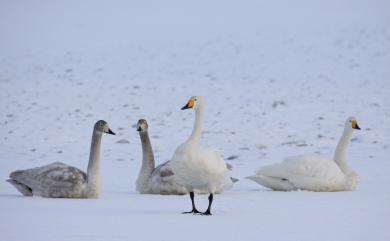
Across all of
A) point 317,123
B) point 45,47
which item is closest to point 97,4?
point 45,47

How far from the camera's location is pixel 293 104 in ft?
70.6

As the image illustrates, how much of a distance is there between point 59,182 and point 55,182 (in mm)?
44

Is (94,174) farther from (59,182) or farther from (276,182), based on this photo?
(276,182)

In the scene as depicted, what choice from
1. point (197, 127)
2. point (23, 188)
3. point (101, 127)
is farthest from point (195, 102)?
point (23, 188)

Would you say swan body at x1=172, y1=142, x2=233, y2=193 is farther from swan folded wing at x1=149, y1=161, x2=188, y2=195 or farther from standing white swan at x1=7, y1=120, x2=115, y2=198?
swan folded wing at x1=149, y1=161, x2=188, y2=195

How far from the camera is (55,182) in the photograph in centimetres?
909

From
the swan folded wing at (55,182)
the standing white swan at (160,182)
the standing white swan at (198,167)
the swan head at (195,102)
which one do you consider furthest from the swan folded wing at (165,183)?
the standing white swan at (198,167)

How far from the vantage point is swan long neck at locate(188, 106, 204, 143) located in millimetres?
8242

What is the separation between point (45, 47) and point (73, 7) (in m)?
12.4

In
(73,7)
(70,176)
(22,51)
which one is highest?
(73,7)

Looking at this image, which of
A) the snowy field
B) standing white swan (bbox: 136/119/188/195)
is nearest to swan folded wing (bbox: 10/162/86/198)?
the snowy field

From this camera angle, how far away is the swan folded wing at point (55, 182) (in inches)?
358

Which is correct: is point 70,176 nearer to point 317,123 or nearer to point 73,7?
point 317,123

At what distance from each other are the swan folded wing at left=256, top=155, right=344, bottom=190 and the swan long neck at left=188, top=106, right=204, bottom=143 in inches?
77.6
